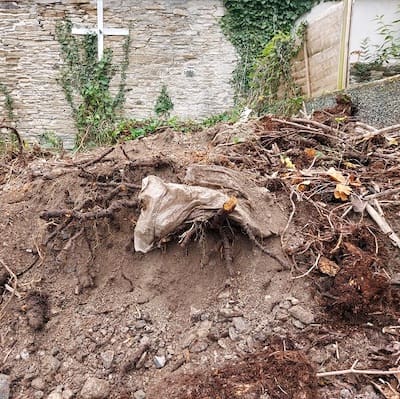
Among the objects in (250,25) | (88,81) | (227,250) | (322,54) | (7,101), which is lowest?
(7,101)

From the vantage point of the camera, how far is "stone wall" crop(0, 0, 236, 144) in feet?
26.2

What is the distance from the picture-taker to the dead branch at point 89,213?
87.9 inches

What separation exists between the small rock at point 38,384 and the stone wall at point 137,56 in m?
7.02

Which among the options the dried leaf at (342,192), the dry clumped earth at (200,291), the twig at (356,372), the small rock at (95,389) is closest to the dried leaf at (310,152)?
the dry clumped earth at (200,291)

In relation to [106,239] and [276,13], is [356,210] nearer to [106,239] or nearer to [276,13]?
[106,239]

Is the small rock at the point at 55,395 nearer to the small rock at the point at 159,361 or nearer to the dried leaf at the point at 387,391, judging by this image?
the small rock at the point at 159,361

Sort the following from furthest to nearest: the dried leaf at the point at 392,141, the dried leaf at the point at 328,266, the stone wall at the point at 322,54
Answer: the stone wall at the point at 322,54
the dried leaf at the point at 392,141
the dried leaf at the point at 328,266

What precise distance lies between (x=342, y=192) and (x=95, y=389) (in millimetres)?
1742

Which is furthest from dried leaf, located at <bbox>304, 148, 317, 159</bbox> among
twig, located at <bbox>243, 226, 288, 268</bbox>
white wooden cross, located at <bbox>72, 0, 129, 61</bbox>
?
white wooden cross, located at <bbox>72, 0, 129, 61</bbox>

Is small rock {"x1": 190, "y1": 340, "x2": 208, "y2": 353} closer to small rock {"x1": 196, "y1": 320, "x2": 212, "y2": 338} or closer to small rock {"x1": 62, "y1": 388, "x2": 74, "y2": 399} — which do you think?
small rock {"x1": 196, "y1": 320, "x2": 212, "y2": 338}

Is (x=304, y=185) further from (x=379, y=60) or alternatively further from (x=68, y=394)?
(x=379, y=60)

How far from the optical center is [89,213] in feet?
7.39

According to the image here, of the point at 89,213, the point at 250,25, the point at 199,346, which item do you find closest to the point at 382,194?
the point at 199,346

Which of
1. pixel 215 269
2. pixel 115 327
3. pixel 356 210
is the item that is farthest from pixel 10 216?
pixel 356 210
